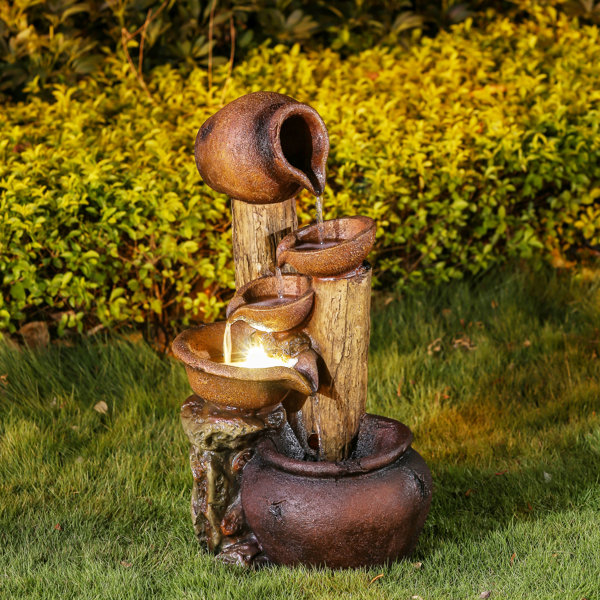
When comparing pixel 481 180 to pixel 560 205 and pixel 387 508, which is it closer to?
pixel 560 205

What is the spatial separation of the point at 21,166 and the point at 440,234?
2255 millimetres

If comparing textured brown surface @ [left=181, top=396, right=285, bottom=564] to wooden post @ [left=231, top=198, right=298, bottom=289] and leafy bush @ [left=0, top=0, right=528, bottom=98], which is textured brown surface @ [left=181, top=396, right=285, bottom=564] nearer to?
wooden post @ [left=231, top=198, right=298, bottom=289]

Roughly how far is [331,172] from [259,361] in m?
2.04

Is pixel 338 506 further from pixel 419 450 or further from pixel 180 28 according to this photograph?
pixel 180 28

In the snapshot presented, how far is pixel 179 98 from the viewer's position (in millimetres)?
5340

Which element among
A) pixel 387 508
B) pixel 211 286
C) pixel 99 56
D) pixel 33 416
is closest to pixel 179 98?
pixel 99 56

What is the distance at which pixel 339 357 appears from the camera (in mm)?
3092

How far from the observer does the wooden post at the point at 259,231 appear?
3.26 m

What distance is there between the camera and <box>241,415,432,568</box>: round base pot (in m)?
2.91

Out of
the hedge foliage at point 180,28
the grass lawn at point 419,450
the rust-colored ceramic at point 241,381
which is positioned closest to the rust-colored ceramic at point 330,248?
the rust-colored ceramic at point 241,381

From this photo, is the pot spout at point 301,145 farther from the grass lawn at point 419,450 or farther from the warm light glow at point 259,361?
the grass lawn at point 419,450

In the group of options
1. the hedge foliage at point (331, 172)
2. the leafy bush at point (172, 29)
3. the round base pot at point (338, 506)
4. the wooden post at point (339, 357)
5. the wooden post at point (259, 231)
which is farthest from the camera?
the leafy bush at point (172, 29)

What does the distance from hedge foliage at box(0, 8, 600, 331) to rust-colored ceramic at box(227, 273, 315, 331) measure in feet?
4.44

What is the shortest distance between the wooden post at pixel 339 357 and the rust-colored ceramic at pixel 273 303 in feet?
0.24
